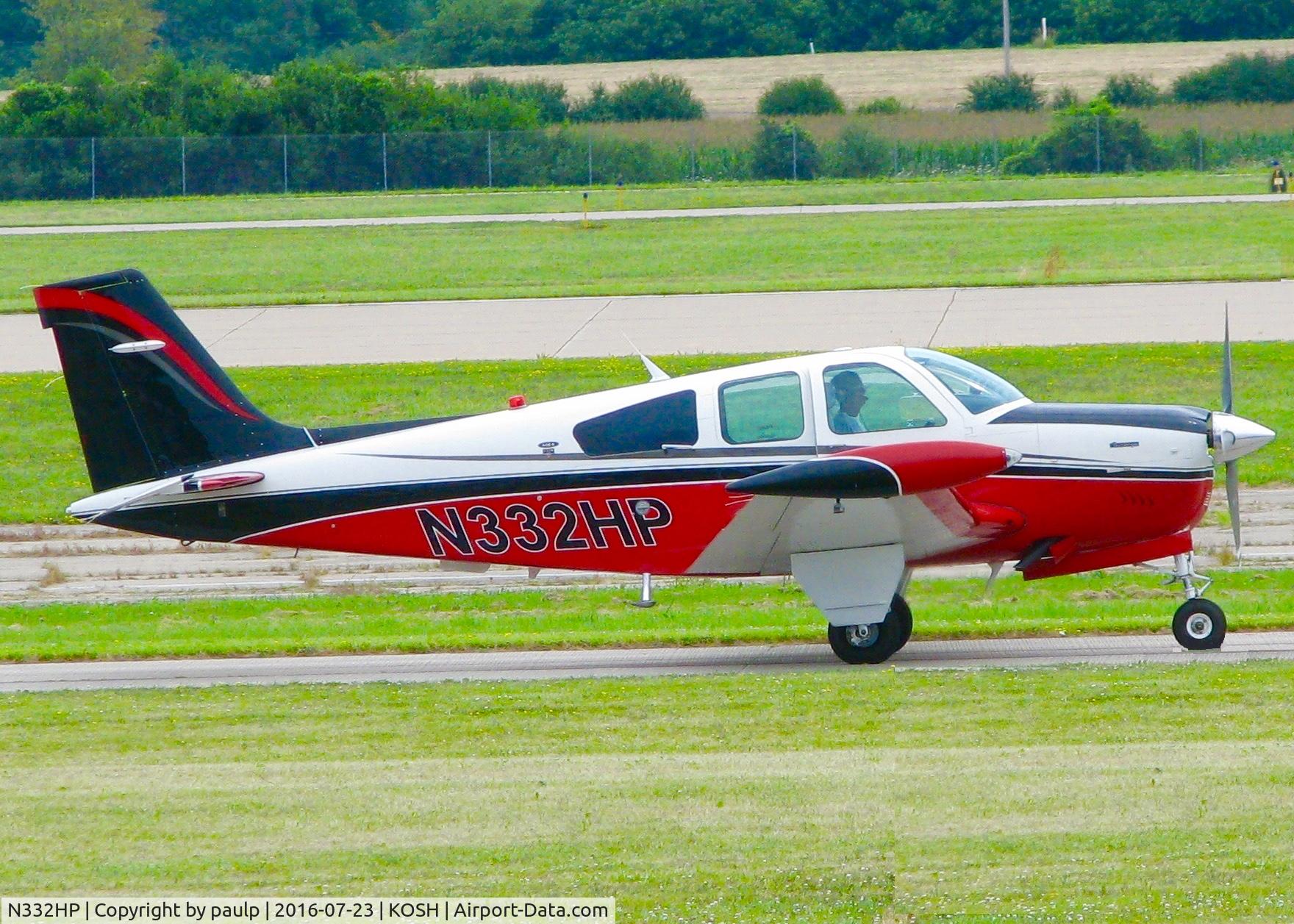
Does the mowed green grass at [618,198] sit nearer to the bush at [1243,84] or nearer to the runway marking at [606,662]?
the bush at [1243,84]

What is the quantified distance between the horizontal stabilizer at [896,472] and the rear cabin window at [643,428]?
963 millimetres

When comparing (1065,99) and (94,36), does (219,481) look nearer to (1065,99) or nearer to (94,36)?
(1065,99)

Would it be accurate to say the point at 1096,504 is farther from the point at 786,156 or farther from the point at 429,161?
the point at 429,161

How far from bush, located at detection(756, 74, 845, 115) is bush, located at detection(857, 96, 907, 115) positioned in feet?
3.37

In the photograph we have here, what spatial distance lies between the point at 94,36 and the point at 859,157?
54.7 m

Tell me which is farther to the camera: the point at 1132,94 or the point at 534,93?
Result: the point at 534,93

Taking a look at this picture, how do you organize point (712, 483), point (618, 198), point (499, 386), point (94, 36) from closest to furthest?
point (712, 483)
point (499, 386)
point (618, 198)
point (94, 36)

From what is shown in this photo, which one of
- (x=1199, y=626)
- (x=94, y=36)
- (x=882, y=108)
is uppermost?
(x=94, y=36)

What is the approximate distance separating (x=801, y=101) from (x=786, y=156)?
14.1 metres

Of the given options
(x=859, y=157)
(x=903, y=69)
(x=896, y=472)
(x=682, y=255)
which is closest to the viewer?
(x=896, y=472)

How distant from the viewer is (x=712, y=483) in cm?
1201

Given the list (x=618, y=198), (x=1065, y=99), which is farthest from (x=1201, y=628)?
(x=1065, y=99)

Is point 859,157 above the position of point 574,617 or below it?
Result: above

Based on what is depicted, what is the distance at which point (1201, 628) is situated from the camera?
1177 cm
